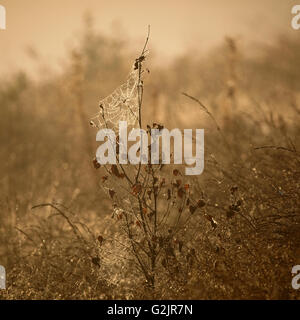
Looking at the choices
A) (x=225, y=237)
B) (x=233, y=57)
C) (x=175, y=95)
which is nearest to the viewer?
(x=225, y=237)

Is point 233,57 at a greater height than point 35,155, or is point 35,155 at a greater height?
point 233,57

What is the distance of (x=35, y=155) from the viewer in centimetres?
1005

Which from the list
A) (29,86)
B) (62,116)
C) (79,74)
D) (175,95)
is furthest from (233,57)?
(29,86)

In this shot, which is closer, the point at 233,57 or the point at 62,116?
the point at 233,57

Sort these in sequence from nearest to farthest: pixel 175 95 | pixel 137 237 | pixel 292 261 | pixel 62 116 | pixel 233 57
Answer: pixel 292 261
pixel 137 237
pixel 233 57
pixel 62 116
pixel 175 95

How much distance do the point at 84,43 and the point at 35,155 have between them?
6116 millimetres

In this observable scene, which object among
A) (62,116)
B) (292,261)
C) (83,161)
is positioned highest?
(62,116)

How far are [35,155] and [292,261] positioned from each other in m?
7.81
